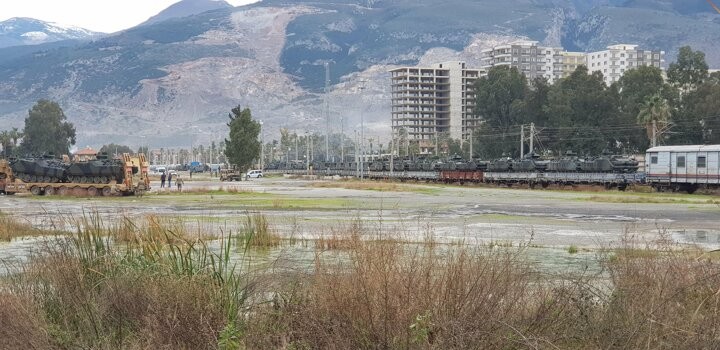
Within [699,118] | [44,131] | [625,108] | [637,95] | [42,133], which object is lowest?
[699,118]

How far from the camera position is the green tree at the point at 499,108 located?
13275cm

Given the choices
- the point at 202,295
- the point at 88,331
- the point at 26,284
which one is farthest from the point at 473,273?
the point at 26,284

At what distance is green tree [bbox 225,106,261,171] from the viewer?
96500mm

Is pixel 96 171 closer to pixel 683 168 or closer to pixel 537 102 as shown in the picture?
pixel 683 168

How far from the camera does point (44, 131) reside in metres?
160

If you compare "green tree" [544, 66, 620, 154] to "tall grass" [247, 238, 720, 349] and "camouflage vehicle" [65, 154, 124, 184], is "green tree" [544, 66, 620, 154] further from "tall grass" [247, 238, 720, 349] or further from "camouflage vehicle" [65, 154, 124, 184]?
"tall grass" [247, 238, 720, 349]

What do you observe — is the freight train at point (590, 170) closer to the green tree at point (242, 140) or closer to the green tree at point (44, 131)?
the green tree at point (242, 140)

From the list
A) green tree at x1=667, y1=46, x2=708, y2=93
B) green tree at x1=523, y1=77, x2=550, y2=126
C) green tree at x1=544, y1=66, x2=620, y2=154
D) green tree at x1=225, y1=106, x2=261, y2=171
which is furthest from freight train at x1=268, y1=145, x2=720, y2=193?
green tree at x1=667, y1=46, x2=708, y2=93

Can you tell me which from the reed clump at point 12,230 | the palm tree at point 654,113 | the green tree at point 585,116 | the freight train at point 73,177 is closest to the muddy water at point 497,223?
the reed clump at point 12,230

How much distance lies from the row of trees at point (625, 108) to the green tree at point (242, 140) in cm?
4253

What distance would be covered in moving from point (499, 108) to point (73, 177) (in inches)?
3921

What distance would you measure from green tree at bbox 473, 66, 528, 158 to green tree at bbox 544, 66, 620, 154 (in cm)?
1855

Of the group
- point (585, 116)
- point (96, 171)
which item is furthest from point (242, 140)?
point (585, 116)

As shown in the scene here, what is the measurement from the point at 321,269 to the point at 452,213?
25.7 metres
